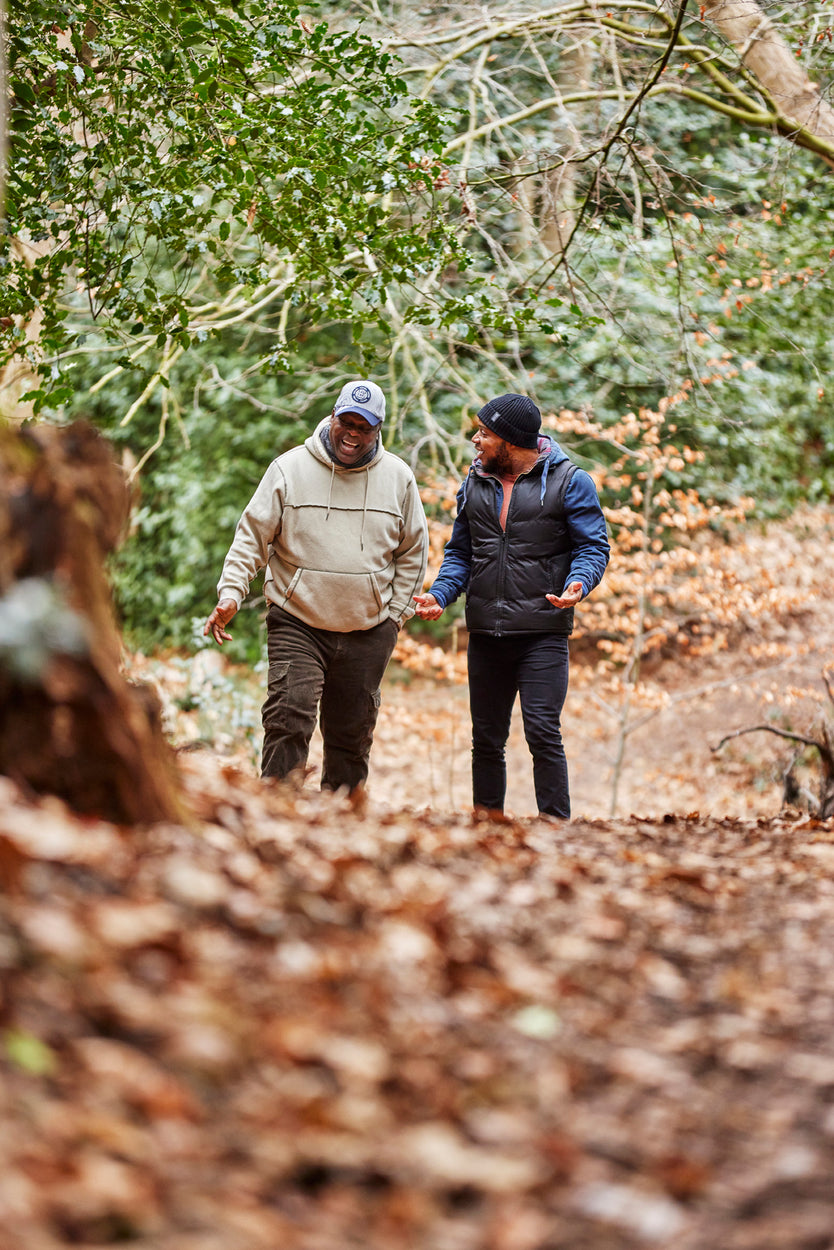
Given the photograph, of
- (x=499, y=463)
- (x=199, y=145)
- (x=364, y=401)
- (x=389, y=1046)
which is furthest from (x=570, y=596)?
(x=389, y=1046)

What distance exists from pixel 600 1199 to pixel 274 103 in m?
4.14

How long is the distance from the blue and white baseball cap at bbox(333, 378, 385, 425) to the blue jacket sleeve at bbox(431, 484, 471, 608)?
632 millimetres

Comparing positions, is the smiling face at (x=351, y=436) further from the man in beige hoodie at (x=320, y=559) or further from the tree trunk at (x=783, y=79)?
the tree trunk at (x=783, y=79)

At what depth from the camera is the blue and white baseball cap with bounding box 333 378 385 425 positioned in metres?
4.69

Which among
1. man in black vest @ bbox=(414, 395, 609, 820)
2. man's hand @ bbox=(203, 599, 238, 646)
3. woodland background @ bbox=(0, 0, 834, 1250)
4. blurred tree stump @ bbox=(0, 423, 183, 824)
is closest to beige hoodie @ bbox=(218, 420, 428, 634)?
man's hand @ bbox=(203, 599, 238, 646)

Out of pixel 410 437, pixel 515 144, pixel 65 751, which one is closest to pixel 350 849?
pixel 65 751

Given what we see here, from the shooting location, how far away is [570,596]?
468 centimetres

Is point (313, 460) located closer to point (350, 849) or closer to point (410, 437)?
point (350, 849)

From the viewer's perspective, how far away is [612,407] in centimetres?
1154

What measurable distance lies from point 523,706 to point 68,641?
2.95m

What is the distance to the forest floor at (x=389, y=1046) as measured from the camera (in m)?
1.55

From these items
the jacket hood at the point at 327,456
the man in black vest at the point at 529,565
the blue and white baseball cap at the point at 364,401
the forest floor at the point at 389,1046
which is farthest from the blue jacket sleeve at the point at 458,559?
the forest floor at the point at 389,1046

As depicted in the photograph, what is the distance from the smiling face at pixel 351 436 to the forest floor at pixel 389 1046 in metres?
2.16

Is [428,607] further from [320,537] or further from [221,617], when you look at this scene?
[221,617]
